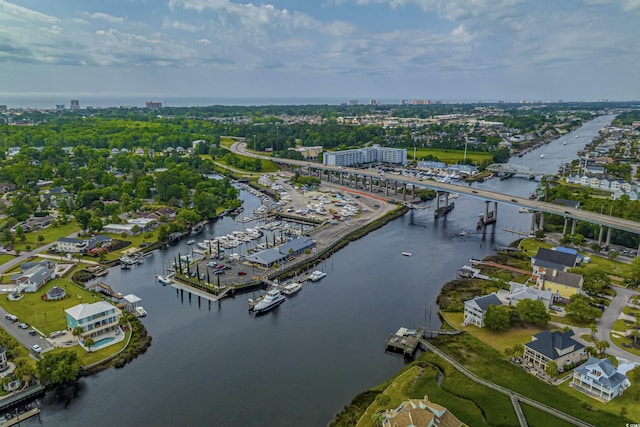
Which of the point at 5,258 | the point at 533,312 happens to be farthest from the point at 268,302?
the point at 5,258

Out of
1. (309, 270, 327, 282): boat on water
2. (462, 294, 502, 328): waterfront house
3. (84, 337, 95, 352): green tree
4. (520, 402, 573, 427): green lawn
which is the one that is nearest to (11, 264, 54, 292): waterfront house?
(84, 337, 95, 352): green tree

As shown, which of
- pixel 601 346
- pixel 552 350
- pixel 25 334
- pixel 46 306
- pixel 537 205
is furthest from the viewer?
pixel 537 205

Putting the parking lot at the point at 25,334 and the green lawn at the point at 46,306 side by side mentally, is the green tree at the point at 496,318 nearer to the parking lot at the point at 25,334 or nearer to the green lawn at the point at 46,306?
the parking lot at the point at 25,334

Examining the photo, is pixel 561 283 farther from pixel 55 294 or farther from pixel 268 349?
pixel 55 294

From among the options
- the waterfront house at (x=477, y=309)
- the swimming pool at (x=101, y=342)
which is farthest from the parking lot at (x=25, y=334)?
the waterfront house at (x=477, y=309)

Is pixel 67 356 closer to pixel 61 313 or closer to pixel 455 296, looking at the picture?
pixel 61 313
